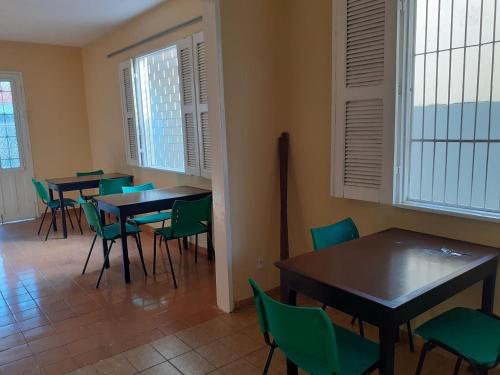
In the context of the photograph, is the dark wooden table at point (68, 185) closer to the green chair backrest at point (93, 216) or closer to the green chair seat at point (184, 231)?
the green chair backrest at point (93, 216)

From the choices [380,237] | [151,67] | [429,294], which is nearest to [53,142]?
[151,67]

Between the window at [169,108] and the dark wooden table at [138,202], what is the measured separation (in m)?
0.28

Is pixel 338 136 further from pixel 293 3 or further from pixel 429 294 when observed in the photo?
pixel 429 294

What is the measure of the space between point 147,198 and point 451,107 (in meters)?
2.77

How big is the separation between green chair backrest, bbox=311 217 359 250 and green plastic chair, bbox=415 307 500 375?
0.70 m

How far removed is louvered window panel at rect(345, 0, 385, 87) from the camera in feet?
7.88

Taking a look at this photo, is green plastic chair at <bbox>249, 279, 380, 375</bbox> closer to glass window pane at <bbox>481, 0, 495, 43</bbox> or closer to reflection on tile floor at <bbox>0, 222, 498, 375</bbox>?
reflection on tile floor at <bbox>0, 222, 498, 375</bbox>

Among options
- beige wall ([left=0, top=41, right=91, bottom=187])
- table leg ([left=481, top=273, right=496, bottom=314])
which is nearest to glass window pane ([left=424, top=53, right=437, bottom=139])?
table leg ([left=481, top=273, right=496, bottom=314])

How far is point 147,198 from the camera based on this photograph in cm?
394

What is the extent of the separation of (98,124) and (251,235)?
444 cm

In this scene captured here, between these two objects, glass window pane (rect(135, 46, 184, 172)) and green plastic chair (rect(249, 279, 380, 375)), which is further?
glass window pane (rect(135, 46, 184, 172))

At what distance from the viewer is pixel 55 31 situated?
5539 millimetres

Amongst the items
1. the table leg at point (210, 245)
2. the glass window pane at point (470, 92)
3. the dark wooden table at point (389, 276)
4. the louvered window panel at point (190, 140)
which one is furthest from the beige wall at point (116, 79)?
the glass window pane at point (470, 92)

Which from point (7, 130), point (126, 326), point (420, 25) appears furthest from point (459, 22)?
point (7, 130)
